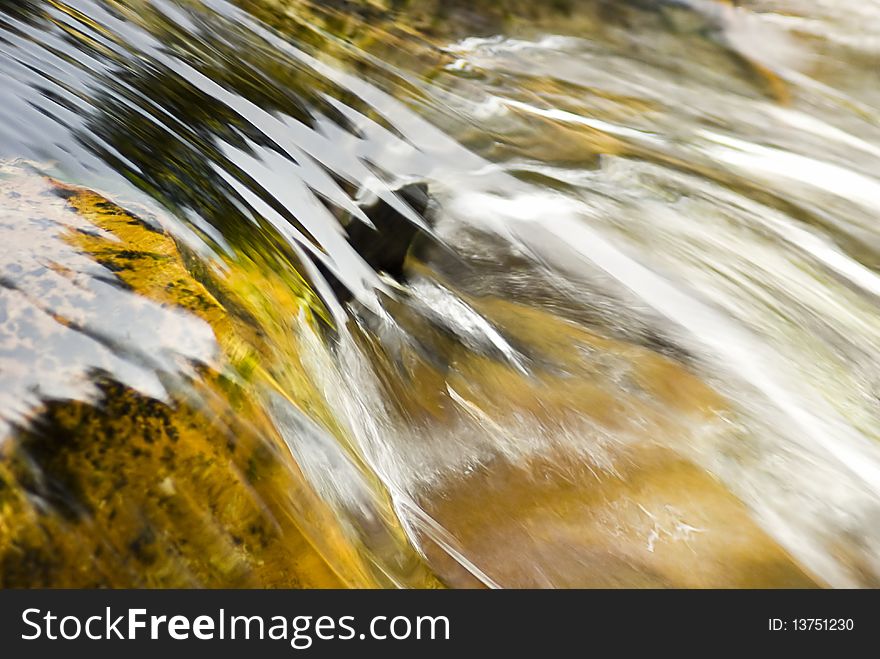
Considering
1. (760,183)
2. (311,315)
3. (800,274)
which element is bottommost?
(311,315)

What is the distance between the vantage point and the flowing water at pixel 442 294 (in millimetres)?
1854

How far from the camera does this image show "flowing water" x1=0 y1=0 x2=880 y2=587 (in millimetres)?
1854

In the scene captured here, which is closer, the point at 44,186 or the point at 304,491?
the point at 304,491

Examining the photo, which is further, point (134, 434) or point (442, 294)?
point (442, 294)

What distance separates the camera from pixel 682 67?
4.53 metres

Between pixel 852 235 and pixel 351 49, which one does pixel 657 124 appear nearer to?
pixel 852 235

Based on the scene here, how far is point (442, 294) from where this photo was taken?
342cm

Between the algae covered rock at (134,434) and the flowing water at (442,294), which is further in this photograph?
the flowing water at (442,294)

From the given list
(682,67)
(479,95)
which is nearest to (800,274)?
(682,67)

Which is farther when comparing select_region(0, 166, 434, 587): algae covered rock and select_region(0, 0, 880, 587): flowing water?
select_region(0, 0, 880, 587): flowing water
